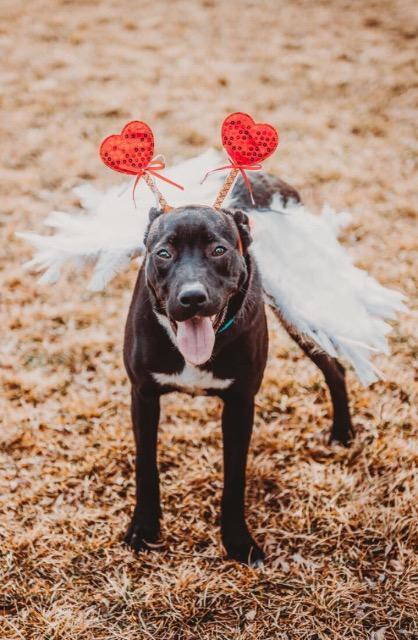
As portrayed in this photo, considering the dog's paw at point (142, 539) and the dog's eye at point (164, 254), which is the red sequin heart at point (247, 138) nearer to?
the dog's eye at point (164, 254)

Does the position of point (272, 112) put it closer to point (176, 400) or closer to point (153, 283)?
point (176, 400)

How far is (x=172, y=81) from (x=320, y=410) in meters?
5.38

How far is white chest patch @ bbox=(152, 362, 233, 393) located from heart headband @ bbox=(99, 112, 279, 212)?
2.03 ft

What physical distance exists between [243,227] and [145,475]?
3.77 feet

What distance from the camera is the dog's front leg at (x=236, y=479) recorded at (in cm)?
265

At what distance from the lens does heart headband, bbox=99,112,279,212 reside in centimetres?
242

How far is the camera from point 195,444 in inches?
135

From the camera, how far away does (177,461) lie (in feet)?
11.0

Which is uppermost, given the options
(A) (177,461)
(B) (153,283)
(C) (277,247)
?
(B) (153,283)

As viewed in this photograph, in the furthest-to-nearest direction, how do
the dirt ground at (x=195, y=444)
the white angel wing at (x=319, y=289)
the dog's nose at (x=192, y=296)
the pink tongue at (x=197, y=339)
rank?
the white angel wing at (x=319, y=289)
the dirt ground at (x=195, y=444)
the pink tongue at (x=197, y=339)
the dog's nose at (x=192, y=296)

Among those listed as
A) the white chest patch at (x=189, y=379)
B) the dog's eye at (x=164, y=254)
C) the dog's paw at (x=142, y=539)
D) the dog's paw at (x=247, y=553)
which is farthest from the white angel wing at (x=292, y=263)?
the dog's paw at (x=142, y=539)

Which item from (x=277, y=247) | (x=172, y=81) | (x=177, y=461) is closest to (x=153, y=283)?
(x=277, y=247)

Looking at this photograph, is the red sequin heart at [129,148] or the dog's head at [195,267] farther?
the red sequin heart at [129,148]

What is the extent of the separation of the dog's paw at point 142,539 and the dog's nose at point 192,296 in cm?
129
